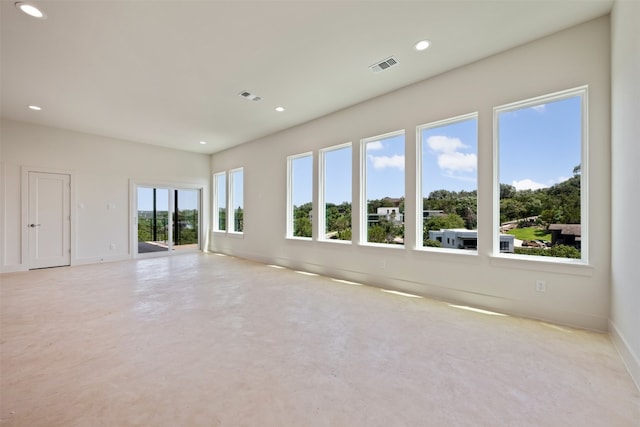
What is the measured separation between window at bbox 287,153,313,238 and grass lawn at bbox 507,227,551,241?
3575 mm

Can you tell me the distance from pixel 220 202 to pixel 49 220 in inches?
151

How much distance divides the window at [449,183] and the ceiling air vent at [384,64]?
3.39ft

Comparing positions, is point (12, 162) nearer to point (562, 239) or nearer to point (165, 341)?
point (165, 341)

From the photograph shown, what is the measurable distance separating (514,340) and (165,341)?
332cm

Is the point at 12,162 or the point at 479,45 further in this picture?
the point at 12,162

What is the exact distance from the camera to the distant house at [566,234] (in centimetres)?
295

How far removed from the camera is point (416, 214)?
161 inches

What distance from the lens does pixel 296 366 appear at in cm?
214

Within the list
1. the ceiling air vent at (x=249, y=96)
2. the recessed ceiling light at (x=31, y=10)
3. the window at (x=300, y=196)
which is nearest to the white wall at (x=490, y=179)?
the window at (x=300, y=196)

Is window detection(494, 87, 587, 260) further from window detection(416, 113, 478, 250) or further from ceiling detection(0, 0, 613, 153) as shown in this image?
ceiling detection(0, 0, 613, 153)

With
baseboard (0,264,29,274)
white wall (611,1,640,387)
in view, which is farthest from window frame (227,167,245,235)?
white wall (611,1,640,387)

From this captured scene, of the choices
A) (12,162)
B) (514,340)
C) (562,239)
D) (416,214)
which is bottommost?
(514,340)

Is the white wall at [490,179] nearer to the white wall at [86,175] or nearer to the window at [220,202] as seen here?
the window at [220,202]

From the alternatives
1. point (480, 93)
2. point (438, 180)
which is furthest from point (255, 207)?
point (480, 93)
